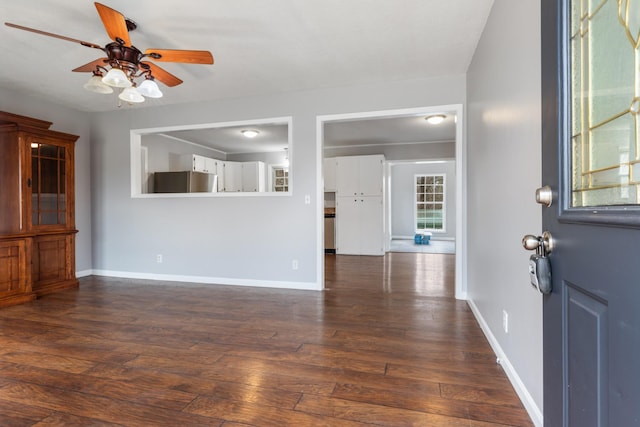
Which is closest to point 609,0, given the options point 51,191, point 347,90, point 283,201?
point 347,90

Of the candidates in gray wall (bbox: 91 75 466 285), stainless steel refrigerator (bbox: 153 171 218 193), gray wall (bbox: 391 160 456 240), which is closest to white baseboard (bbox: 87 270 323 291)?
gray wall (bbox: 91 75 466 285)

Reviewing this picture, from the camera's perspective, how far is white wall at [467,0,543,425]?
146 cm

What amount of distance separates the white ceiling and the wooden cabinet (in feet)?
2.06

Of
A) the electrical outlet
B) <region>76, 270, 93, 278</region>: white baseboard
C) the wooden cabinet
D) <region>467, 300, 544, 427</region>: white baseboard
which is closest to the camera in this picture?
<region>467, 300, 544, 427</region>: white baseboard

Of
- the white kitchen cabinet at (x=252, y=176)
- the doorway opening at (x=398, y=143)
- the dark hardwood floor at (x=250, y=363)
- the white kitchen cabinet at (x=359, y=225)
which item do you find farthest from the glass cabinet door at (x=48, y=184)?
the white kitchen cabinet at (x=359, y=225)

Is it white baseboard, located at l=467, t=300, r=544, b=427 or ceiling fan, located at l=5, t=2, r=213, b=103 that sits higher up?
ceiling fan, located at l=5, t=2, r=213, b=103

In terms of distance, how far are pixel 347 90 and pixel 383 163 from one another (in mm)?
3293

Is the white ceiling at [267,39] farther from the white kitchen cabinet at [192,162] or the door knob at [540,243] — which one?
the white kitchen cabinet at [192,162]

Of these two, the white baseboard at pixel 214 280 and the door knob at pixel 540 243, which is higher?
the door knob at pixel 540 243

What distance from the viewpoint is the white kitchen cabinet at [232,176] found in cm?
768

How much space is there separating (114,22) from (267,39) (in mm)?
1122

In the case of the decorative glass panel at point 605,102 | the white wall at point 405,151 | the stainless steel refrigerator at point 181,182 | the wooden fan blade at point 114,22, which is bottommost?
the decorative glass panel at point 605,102

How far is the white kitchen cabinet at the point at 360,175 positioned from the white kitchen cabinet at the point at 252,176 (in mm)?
1947

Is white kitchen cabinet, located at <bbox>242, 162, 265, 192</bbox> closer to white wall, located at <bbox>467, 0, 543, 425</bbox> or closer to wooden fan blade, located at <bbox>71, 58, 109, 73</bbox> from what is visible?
wooden fan blade, located at <bbox>71, 58, 109, 73</bbox>
